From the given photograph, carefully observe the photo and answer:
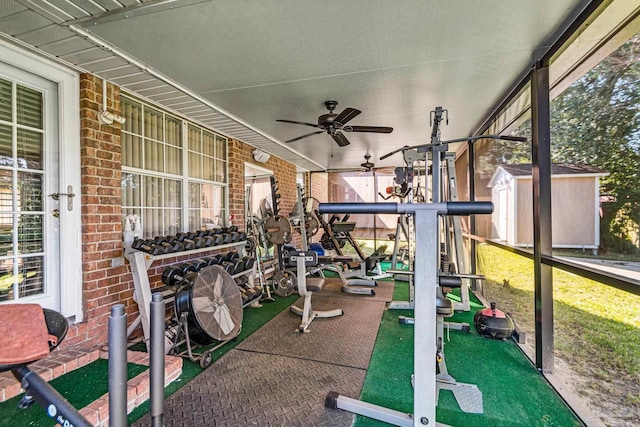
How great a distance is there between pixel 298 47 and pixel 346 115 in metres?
1.04

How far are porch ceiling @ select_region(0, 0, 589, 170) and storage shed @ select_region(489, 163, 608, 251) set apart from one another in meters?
1.05

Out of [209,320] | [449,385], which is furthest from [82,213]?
[449,385]

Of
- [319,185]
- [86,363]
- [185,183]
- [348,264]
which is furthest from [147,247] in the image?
[319,185]

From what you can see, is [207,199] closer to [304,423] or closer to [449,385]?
[304,423]

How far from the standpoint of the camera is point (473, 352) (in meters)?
2.84

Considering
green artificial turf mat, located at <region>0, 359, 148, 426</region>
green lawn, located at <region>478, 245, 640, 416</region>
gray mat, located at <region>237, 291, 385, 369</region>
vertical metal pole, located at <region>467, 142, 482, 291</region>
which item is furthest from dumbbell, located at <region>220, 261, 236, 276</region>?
vertical metal pole, located at <region>467, 142, 482, 291</region>

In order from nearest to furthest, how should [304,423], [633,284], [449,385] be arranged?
[633,284] < [304,423] < [449,385]

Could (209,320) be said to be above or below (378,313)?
above

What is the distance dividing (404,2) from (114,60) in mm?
2422

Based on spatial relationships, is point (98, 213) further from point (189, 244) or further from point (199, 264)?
point (199, 264)

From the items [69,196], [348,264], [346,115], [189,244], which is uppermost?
[346,115]

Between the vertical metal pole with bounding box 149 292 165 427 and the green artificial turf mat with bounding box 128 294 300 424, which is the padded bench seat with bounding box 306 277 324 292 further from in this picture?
the vertical metal pole with bounding box 149 292 165 427

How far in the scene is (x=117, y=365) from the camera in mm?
781

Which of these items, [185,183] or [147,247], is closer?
[147,247]
